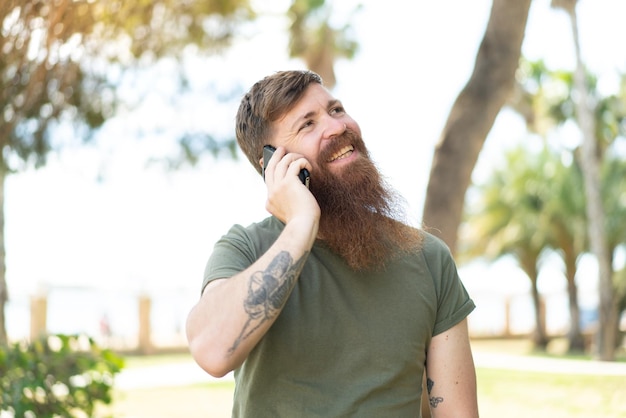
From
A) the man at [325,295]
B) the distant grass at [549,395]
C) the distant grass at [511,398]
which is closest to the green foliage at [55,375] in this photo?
the distant grass at [511,398]

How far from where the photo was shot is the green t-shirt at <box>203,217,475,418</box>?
237 cm

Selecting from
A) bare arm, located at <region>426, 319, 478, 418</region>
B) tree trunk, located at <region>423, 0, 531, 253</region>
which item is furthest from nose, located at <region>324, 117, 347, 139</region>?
tree trunk, located at <region>423, 0, 531, 253</region>

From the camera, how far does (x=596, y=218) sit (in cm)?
2150

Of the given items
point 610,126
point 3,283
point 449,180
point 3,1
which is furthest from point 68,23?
point 610,126

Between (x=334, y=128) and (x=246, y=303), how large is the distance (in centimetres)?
64

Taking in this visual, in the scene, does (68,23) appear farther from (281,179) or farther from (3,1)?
(281,179)

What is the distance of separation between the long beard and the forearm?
0.26m

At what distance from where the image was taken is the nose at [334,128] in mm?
2617

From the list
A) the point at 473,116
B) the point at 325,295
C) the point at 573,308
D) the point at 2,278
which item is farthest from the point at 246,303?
the point at 573,308

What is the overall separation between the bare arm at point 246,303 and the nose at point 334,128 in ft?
1.04

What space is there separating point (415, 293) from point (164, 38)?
29.7ft

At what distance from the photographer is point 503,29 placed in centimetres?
652

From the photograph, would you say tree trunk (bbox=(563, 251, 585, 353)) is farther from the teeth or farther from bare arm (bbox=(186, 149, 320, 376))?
bare arm (bbox=(186, 149, 320, 376))

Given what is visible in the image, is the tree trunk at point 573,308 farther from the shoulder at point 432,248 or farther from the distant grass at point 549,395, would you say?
the shoulder at point 432,248
